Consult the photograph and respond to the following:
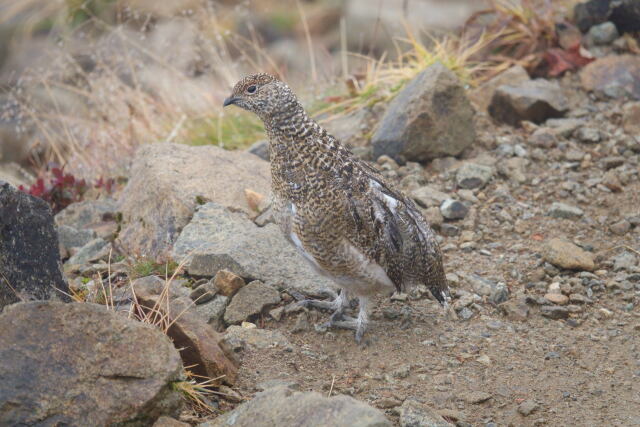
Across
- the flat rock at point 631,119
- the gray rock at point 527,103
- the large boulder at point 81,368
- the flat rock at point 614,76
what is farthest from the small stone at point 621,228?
the large boulder at point 81,368

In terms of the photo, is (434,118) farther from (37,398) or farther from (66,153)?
(66,153)

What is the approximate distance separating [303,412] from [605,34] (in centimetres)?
695

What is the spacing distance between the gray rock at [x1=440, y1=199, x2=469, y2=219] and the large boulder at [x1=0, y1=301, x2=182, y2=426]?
11.7 feet

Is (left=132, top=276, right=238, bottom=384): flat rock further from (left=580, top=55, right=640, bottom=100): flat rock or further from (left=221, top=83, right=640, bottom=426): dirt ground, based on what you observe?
(left=580, top=55, right=640, bottom=100): flat rock

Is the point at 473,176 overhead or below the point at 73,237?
below

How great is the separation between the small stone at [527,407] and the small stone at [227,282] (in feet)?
6.94

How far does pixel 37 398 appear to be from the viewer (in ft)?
11.1

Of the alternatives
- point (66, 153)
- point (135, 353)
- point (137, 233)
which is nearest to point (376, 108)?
point (137, 233)

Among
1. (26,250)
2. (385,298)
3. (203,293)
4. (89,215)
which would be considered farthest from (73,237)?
(385,298)

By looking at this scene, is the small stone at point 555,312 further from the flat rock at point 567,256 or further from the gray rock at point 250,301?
the gray rock at point 250,301

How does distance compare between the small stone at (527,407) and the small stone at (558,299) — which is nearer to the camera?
the small stone at (527,407)

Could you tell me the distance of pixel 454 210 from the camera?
6.74 m

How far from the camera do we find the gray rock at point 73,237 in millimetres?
6789

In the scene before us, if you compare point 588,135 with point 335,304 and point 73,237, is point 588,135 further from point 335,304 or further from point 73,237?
point 73,237
